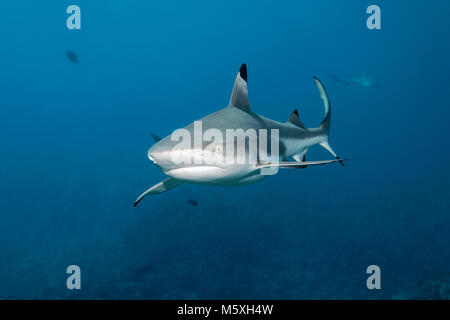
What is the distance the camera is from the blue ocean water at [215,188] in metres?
14.8

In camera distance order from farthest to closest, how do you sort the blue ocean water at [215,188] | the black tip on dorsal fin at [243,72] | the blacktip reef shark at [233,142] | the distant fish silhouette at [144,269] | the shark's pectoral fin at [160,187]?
the blue ocean water at [215,188] → the distant fish silhouette at [144,269] → the black tip on dorsal fin at [243,72] → the shark's pectoral fin at [160,187] → the blacktip reef shark at [233,142]

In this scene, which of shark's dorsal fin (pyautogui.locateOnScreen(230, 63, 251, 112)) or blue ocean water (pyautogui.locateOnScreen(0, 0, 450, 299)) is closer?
shark's dorsal fin (pyautogui.locateOnScreen(230, 63, 251, 112))

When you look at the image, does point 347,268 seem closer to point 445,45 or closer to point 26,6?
point 445,45

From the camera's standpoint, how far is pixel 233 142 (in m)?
3.15

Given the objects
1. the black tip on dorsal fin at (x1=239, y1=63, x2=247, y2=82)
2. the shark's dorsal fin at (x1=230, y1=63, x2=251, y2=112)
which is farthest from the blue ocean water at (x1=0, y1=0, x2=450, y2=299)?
the black tip on dorsal fin at (x1=239, y1=63, x2=247, y2=82)

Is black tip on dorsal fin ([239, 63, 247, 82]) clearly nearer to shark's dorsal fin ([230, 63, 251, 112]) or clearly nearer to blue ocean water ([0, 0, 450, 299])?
shark's dorsal fin ([230, 63, 251, 112])

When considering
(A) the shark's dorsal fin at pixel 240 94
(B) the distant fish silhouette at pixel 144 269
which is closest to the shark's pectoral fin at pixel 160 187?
(A) the shark's dorsal fin at pixel 240 94

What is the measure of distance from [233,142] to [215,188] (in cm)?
1919

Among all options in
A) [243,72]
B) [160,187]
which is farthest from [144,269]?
[243,72]

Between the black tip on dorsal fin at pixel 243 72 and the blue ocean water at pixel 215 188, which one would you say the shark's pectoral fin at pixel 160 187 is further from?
the blue ocean water at pixel 215 188

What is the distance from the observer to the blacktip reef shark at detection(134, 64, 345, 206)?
282 centimetres

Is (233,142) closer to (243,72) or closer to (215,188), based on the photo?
(243,72)

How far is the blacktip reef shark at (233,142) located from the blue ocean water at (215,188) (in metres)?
9.20

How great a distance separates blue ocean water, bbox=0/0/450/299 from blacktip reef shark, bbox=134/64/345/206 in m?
9.20
